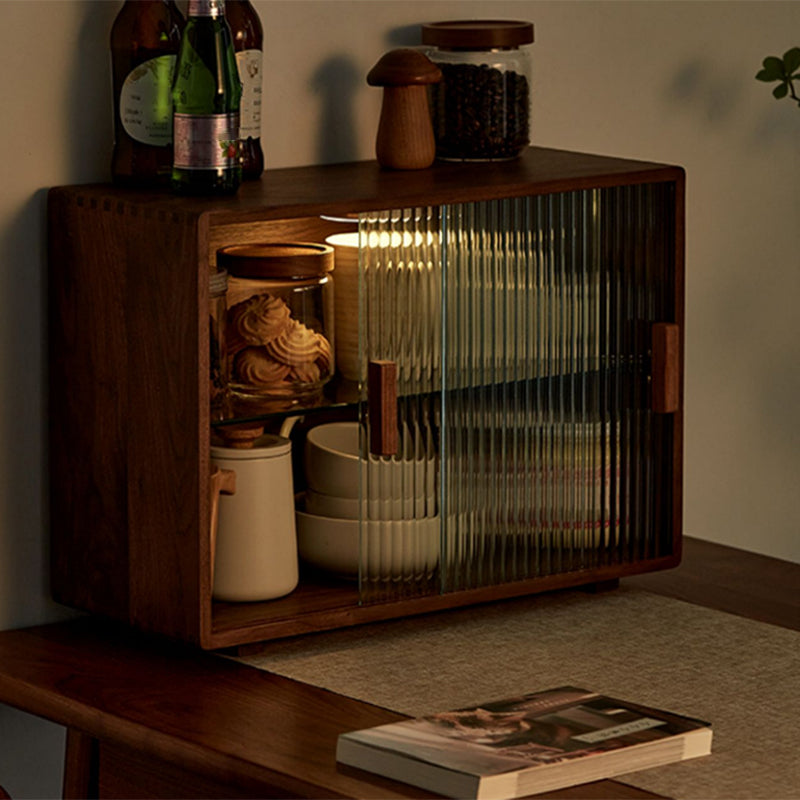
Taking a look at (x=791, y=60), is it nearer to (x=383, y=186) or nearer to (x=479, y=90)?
(x=479, y=90)

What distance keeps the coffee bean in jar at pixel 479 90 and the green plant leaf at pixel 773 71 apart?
0.50 meters

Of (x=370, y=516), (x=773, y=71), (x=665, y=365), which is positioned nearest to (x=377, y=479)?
(x=370, y=516)

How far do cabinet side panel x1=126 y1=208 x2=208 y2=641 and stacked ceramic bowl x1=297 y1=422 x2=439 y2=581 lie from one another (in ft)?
0.68

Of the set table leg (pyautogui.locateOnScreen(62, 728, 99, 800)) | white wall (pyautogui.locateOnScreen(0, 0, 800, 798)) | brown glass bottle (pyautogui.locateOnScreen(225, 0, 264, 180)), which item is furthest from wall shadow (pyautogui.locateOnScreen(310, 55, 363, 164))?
table leg (pyautogui.locateOnScreen(62, 728, 99, 800))

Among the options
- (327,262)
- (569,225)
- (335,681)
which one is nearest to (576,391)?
(569,225)

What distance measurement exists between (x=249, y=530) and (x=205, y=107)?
1.42 ft

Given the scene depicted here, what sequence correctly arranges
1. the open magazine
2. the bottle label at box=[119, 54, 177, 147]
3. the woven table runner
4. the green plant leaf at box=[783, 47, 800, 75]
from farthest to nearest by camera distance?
the green plant leaf at box=[783, 47, 800, 75] → the bottle label at box=[119, 54, 177, 147] → the woven table runner → the open magazine

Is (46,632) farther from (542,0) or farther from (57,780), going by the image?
(542,0)

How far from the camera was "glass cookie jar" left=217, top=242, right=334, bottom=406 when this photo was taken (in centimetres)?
187

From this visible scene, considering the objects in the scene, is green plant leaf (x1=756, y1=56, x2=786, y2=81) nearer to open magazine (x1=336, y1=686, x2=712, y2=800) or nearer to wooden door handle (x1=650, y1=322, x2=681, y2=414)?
wooden door handle (x1=650, y1=322, x2=681, y2=414)

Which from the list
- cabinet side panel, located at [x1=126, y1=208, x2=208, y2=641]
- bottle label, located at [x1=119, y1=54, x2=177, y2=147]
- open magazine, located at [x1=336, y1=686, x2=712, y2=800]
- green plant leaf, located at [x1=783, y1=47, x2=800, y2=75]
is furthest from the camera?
green plant leaf, located at [x1=783, y1=47, x2=800, y2=75]

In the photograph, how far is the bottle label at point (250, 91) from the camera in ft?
6.30

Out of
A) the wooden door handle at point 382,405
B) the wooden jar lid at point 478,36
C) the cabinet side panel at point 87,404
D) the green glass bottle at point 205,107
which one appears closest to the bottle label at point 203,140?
the green glass bottle at point 205,107

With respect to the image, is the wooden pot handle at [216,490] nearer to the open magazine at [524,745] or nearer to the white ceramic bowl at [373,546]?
the white ceramic bowl at [373,546]
